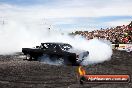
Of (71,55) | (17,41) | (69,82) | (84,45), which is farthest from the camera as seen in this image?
(17,41)

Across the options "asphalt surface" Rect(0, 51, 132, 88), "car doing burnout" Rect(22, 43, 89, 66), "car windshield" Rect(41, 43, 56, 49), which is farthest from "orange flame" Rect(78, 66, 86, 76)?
"car windshield" Rect(41, 43, 56, 49)

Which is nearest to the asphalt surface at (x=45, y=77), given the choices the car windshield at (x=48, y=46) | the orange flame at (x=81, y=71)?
the orange flame at (x=81, y=71)

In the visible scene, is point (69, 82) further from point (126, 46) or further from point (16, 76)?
point (126, 46)

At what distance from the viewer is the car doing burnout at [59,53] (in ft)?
75.2

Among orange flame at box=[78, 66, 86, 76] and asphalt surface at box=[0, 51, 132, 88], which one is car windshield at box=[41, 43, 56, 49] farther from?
orange flame at box=[78, 66, 86, 76]

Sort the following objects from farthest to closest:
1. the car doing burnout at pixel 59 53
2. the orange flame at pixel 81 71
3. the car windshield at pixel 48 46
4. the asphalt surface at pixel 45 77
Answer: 1. the car windshield at pixel 48 46
2. the car doing burnout at pixel 59 53
3. the orange flame at pixel 81 71
4. the asphalt surface at pixel 45 77

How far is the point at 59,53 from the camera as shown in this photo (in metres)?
23.9

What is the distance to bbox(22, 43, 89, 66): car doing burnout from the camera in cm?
2293

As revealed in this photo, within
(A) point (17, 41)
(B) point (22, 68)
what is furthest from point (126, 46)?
(B) point (22, 68)

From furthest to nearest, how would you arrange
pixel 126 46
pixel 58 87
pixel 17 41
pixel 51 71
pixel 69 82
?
1. pixel 17 41
2. pixel 126 46
3. pixel 51 71
4. pixel 69 82
5. pixel 58 87

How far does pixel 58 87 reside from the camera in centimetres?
1488

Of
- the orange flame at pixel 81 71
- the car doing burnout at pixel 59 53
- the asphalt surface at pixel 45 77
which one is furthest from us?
the car doing burnout at pixel 59 53

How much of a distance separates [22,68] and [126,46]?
934 inches

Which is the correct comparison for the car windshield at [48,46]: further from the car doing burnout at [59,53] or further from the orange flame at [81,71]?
the orange flame at [81,71]
